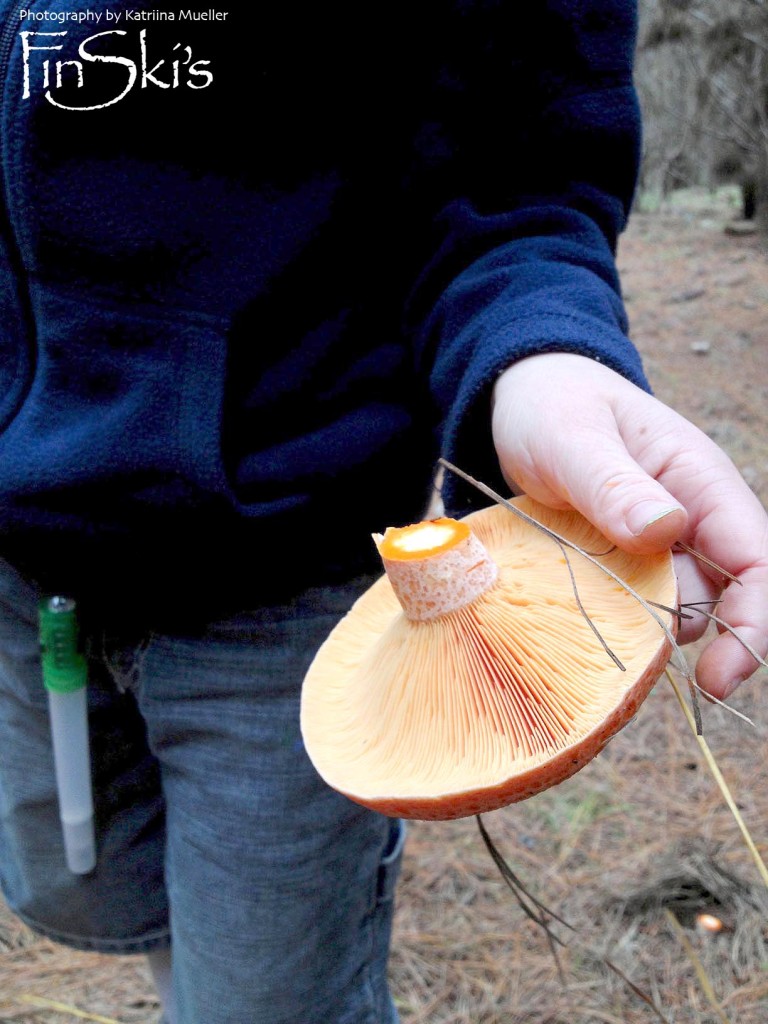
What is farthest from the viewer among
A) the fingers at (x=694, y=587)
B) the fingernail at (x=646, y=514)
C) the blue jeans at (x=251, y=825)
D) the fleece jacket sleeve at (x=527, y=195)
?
the blue jeans at (x=251, y=825)

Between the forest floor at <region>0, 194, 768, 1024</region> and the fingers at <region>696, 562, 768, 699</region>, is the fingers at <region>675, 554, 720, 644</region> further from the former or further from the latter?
the forest floor at <region>0, 194, 768, 1024</region>

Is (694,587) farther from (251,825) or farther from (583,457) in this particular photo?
(251,825)

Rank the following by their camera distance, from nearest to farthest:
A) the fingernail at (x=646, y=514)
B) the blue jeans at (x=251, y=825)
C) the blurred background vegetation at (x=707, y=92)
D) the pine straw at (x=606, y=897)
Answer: the fingernail at (x=646, y=514) → the blue jeans at (x=251, y=825) → the pine straw at (x=606, y=897) → the blurred background vegetation at (x=707, y=92)

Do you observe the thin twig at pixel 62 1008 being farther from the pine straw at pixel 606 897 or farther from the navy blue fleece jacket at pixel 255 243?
the navy blue fleece jacket at pixel 255 243

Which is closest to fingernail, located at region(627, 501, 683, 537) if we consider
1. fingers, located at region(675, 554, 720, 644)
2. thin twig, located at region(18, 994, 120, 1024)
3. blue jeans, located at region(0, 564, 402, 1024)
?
fingers, located at region(675, 554, 720, 644)

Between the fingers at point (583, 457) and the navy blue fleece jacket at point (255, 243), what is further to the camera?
the navy blue fleece jacket at point (255, 243)

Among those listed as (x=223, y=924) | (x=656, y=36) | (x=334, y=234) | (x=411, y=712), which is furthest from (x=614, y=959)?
(x=656, y=36)

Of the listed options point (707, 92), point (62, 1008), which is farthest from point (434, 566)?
point (707, 92)

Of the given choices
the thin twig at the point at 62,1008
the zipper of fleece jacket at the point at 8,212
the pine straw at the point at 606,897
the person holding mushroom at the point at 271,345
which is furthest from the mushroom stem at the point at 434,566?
the thin twig at the point at 62,1008
